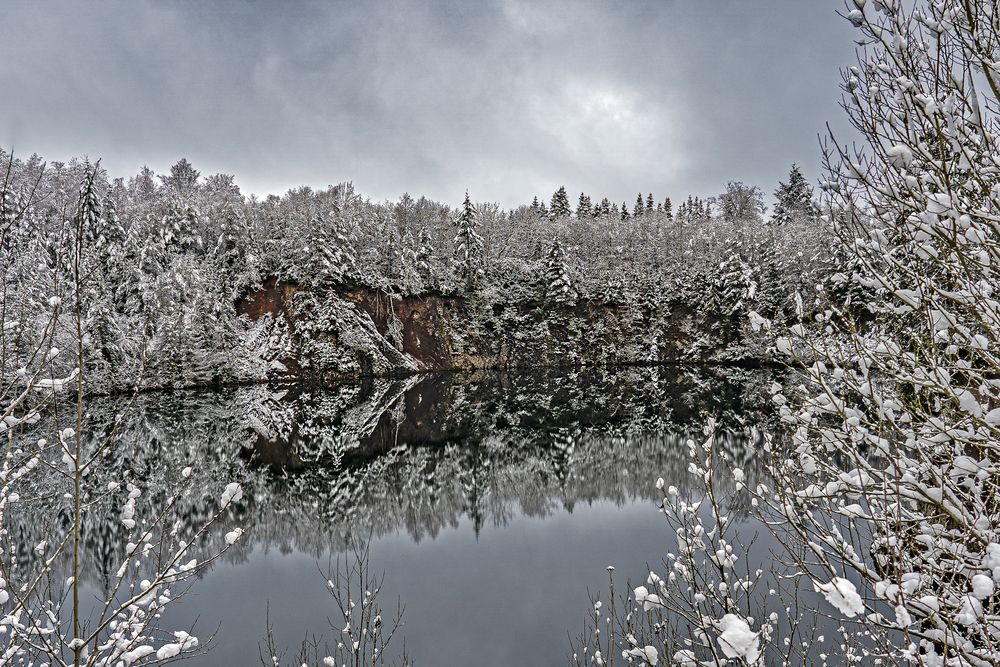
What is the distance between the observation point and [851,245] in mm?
3695

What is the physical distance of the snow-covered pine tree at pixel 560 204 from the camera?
280ft

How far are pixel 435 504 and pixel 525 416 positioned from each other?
1308 cm

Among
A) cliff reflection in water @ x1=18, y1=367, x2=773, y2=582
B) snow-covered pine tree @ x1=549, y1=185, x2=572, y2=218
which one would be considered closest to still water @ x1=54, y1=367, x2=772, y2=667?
cliff reflection in water @ x1=18, y1=367, x2=773, y2=582

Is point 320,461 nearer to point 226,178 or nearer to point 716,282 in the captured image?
point 716,282

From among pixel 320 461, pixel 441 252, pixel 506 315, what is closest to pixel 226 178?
pixel 441 252

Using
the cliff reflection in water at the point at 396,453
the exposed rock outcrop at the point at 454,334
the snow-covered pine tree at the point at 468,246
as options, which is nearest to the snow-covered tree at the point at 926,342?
the cliff reflection in water at the point at 396,453

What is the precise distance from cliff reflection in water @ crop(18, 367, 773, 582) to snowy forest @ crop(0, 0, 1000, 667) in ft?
0.56

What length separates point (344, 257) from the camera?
48.9m

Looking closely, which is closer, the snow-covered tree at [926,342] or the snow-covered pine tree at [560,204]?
the snow-covered tree at [926,342]

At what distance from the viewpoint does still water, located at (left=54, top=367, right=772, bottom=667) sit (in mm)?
10531

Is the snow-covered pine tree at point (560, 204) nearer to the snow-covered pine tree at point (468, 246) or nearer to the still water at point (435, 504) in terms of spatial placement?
the snow-covered pine tree at point (468, 246)

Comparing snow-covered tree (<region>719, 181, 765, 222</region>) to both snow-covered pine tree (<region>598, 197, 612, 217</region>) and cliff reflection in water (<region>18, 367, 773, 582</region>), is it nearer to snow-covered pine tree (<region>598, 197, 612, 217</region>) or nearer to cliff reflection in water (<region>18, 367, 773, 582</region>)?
snow-covered pine tree (<region>598, 197, 612, 217</region>)

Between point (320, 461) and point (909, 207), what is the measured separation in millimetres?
20709

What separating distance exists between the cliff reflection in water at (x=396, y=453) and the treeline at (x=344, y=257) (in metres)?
5.79
